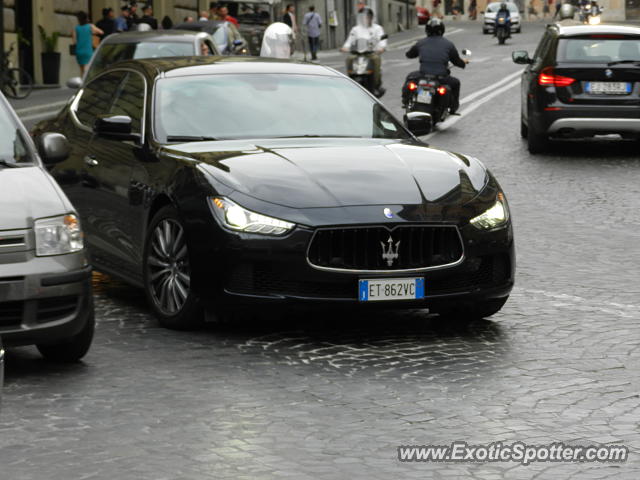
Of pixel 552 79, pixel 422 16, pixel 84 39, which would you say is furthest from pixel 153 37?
pixel 422 16

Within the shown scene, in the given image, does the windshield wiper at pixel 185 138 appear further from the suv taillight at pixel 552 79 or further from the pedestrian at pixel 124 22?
the pedestrian at pixel 124 22

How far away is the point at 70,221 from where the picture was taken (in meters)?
Result: 7.20

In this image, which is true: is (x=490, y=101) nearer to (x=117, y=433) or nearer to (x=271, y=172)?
(x=271, y=172)

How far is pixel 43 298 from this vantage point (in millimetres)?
7020

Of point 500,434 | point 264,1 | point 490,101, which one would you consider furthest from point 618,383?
point 264,1

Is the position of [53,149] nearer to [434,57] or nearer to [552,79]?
[552,79]

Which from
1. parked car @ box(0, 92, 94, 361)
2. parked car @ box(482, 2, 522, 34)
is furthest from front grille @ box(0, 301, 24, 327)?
parked car @ box(482, 2, 522, 34)

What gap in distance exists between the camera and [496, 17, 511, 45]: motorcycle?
6003 centimetres

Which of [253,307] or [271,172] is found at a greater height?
[271,172]

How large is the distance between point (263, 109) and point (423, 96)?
1232 cm

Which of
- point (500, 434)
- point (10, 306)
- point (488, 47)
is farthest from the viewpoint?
point (488, 47)

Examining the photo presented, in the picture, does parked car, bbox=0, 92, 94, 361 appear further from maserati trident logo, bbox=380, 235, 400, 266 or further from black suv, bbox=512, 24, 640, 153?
black suv, bbox=512, 24, 640, 153

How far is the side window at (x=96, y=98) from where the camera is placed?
9.98 metres

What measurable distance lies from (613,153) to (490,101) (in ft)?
27.7
